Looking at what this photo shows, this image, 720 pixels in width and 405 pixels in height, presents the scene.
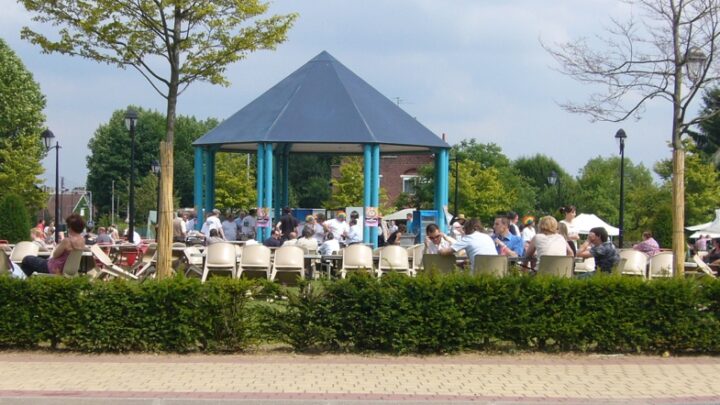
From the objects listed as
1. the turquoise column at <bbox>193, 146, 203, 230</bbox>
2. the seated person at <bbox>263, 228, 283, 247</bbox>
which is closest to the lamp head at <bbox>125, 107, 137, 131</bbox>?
the turquoise column at <bbox>193, 146, 203, 230</bbox>

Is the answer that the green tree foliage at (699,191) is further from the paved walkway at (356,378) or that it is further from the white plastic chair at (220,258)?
the paved walkway at (356,378)

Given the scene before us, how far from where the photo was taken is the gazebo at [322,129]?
93.4ft

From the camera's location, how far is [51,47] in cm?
1639

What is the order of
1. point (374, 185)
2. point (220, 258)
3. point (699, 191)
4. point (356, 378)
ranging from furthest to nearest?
point (699, 191) → point (374, 185) → point (220, 258) → point (356, 378)

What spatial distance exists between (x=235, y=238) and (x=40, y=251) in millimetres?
9385

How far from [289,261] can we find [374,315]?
667cm

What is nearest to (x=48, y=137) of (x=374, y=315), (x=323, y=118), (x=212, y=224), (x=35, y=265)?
(x=323, y=118)

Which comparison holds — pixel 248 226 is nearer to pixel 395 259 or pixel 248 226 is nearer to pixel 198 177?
pixel 198 177

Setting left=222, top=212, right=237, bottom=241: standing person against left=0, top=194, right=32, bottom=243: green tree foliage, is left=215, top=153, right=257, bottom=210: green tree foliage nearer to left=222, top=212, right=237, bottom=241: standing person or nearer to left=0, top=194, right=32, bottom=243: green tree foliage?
left=0, top=194, right=32, bottom=243: green tree foliage

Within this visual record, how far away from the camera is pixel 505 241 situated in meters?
17.4

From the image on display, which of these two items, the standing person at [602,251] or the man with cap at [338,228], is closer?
the standing person at [602,251]

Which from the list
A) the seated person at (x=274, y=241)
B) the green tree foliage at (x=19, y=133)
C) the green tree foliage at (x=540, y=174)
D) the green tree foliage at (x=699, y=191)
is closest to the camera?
the seated person at (x=274, y=241)

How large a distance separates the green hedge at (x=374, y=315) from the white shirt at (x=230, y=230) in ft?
55.4

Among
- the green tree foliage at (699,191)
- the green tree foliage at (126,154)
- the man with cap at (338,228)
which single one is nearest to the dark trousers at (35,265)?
the man with cap at (338,228)
